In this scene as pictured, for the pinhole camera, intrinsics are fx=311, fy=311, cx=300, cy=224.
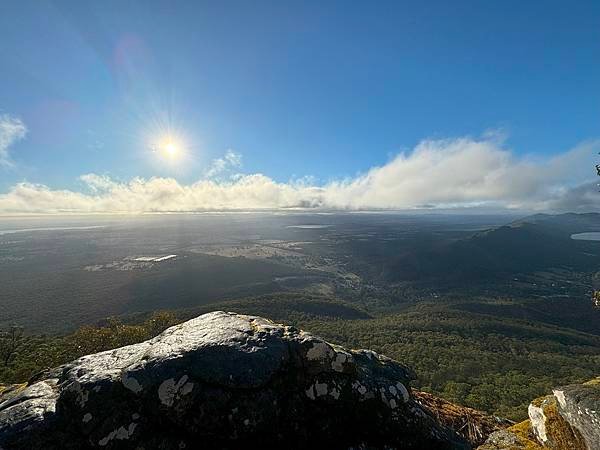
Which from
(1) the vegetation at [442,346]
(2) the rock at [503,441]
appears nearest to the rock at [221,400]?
(2) the rock at [503,441]

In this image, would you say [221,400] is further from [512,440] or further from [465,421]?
[512,440]

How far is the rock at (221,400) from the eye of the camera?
315 inches

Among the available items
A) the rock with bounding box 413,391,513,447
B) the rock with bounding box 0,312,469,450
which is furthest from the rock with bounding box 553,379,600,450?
the rock with bounding box 0,312,469,450

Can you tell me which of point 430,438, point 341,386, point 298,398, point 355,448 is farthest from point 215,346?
point 430,438

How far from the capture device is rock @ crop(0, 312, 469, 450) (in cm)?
799

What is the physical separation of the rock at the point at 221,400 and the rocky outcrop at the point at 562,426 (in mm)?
4160

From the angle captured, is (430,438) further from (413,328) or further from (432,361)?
(413,328)

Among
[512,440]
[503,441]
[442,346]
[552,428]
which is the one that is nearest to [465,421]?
[503,441]

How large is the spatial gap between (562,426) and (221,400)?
14.2 meters

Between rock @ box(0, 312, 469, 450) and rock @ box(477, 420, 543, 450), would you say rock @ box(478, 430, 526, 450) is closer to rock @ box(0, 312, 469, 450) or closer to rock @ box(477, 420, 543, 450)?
rock @ box(477, 420, 543, 450)

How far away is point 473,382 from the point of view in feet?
290

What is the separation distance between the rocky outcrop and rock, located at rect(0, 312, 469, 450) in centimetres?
416

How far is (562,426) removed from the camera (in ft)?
42.4

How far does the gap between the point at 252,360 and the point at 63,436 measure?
193 inches
